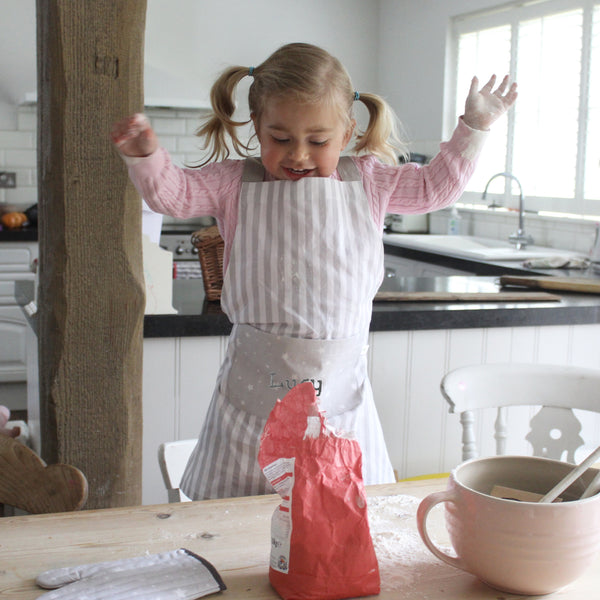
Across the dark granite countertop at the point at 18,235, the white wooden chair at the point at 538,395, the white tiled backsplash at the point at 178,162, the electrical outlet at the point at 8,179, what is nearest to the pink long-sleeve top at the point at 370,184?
the white wooden chair at the point at 538,395

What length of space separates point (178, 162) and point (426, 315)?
3331 mm

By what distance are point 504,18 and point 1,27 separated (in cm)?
281

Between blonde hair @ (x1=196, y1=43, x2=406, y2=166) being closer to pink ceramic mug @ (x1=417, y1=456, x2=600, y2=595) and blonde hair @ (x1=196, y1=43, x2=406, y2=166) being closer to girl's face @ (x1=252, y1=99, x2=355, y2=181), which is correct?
girl's face @ (x1=252, y1=99, x2=355, y2=181)

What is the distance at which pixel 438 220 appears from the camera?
5078 mm

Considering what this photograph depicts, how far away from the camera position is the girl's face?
1.24m

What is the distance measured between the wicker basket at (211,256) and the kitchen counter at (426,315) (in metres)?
0.05

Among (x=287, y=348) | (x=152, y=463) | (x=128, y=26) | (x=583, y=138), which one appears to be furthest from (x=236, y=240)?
(x=583, y=138)

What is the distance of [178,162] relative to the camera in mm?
5199

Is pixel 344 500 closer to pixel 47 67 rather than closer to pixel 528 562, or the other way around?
pixel 528 562

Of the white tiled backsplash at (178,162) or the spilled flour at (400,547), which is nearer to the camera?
the spilled flour at (400,547)

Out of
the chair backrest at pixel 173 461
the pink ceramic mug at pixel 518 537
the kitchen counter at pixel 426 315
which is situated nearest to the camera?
the pink ceramic mug at pixel 518 537

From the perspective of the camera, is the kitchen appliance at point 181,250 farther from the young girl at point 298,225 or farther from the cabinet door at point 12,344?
the young girl at point 298,225

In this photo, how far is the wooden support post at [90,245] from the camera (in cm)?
138

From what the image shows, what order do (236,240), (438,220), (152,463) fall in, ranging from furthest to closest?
1. (438,220)
2. (152,463)
3. (236,240)
